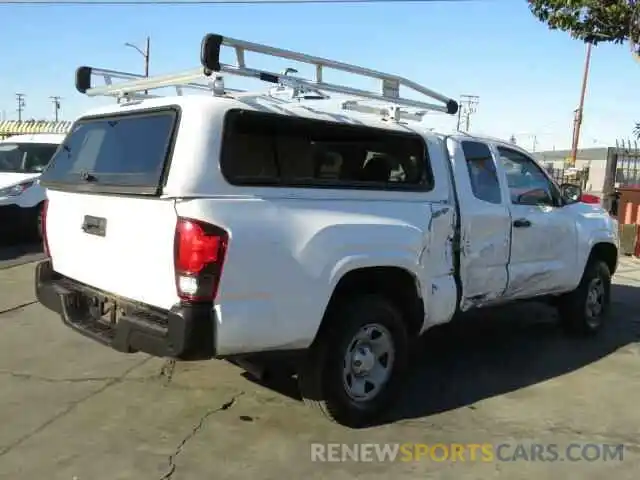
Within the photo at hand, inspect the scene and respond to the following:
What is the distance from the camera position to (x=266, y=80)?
4.16m

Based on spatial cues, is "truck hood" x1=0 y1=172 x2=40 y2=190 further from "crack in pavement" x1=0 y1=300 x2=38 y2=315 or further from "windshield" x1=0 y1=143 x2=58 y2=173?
"crack in pavement" x1=0 y1=300 x2=38 y2=315

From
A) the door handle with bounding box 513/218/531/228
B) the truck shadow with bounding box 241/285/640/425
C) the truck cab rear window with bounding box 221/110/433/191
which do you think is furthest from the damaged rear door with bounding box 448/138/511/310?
the truck shadow with bounding box 241/285/640/425

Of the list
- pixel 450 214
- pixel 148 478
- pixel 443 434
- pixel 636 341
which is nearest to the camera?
pixel 148 478

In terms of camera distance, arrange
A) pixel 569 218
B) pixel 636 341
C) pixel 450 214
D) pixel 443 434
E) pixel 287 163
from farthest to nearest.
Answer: pixel 636 341 < pixel 569 218 < pixel 450 214 < pixel 443 434 < pixel 287 163

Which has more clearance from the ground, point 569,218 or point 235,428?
point 569,218

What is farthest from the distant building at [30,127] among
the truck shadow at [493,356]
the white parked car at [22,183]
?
the truck shadow at [493,356]

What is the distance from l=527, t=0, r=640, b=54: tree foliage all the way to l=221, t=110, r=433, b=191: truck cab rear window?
6.68 metres

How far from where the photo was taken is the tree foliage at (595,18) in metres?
9.91

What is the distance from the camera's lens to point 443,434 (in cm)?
436

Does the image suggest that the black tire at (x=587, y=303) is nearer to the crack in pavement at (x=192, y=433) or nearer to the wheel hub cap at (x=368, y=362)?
the wheel hub cap at (x=368, y=362)

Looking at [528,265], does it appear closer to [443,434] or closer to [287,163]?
[443,434]

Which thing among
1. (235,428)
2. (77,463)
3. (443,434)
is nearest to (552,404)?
(443,434)

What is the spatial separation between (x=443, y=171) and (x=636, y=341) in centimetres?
336

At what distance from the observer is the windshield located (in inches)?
474
